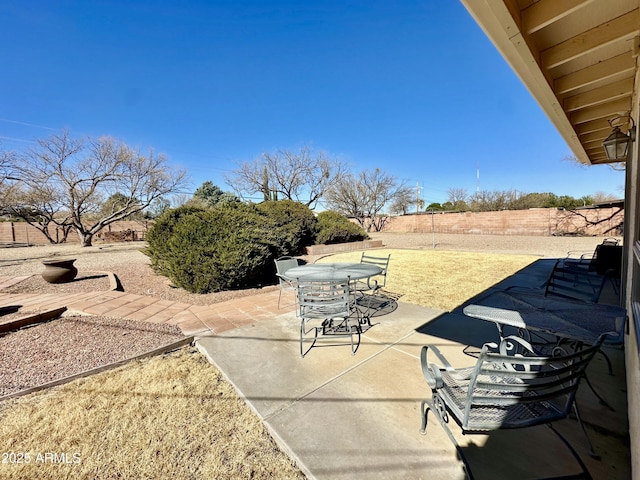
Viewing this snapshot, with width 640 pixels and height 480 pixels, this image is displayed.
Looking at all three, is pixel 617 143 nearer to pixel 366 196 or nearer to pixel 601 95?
pixel 601 95

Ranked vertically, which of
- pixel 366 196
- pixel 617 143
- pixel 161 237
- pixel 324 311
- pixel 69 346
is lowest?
pixel 69 346

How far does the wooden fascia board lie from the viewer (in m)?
1.45

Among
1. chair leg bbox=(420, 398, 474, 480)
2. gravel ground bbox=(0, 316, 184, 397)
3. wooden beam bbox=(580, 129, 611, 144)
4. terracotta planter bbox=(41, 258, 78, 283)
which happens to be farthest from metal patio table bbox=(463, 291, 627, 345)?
terracotta planter bbox=(41, 258, 78, 283)

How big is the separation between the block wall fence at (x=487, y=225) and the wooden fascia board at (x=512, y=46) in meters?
14.1

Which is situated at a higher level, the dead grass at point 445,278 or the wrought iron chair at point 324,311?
the wrought iron chair at point 324,311

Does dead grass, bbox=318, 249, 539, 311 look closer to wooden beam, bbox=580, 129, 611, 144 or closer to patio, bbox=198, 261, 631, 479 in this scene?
patio, bbox=198, 261, 631, 479

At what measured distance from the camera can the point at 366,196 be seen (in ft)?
95.5

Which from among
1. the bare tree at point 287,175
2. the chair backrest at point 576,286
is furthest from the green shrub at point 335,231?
the bare tree at point 287,175

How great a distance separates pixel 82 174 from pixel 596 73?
24181 mm

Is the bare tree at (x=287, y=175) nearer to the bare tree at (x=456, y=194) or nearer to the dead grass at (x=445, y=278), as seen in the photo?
the dead grass at (x=445, y=278)

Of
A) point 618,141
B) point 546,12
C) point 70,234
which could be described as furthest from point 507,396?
point 70,234

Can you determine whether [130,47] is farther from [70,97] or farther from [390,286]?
[390,286]

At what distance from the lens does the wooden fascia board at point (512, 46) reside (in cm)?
145

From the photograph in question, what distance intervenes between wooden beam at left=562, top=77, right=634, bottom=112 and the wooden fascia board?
1.82 feet
